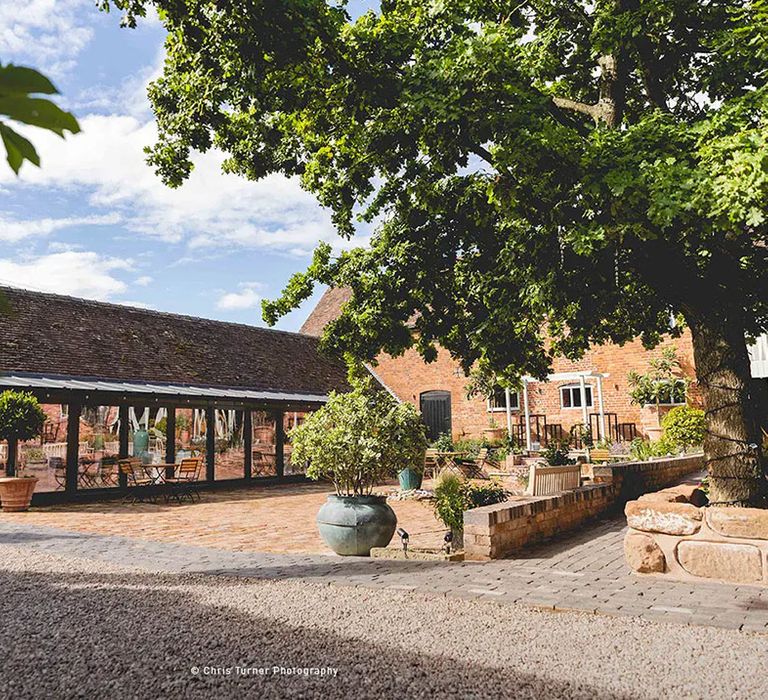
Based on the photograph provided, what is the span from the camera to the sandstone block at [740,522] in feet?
19.6

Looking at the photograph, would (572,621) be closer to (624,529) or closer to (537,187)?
(537,187)

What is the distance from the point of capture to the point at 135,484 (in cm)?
1538

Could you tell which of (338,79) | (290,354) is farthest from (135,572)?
(290,354)

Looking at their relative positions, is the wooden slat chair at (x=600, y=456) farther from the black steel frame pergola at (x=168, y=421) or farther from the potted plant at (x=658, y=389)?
the black steel frame pergola at (x=168, y=421)

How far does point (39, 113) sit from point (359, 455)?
7384mm

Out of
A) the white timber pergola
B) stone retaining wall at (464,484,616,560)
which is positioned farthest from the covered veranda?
the white timber pergola

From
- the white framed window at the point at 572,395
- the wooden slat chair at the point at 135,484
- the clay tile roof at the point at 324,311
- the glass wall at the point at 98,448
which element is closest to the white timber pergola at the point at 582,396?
the white framed window at the point at 572,395

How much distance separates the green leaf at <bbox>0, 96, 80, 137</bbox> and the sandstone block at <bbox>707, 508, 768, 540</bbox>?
21.9ft

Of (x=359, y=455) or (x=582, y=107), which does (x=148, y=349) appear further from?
(x=582, y=107)

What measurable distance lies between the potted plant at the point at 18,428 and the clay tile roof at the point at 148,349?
1441 millimetres

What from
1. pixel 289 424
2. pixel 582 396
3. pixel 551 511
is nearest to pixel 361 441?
pixel 551 511

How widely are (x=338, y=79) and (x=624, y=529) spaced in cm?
708

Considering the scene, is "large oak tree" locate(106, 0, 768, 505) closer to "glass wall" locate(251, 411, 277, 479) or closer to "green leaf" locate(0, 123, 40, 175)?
"green leaf" locate(0, 123, 40, 175)

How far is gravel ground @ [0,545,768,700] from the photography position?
378 cm
